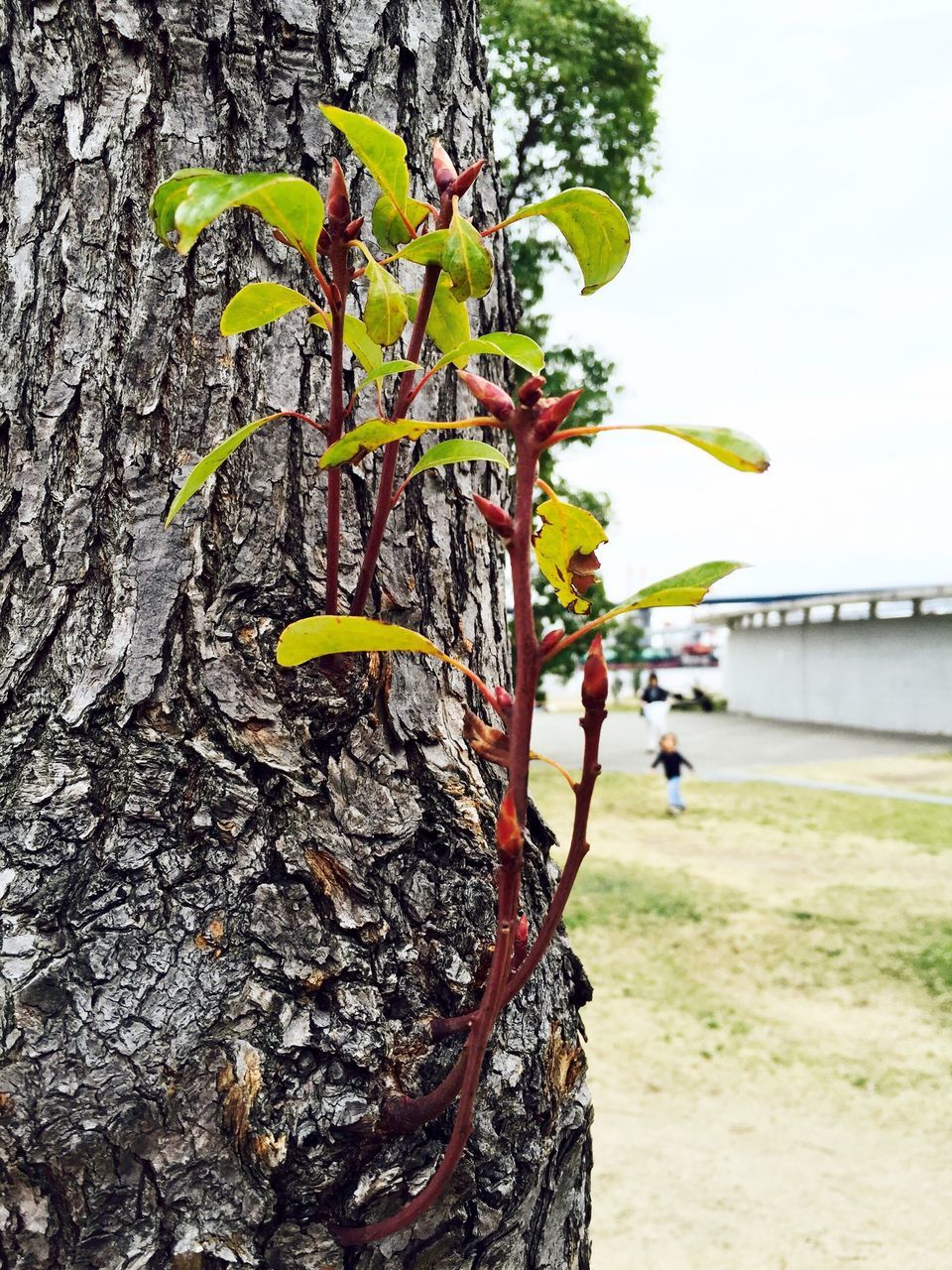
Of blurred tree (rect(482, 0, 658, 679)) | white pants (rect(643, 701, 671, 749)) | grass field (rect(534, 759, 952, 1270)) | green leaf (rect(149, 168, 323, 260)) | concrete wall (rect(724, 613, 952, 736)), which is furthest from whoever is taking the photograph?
concrete wall (rect(724, 613, 952, 736))

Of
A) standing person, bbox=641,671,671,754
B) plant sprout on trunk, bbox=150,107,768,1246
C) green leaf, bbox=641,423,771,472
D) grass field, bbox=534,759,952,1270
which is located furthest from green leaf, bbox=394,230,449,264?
standing person, bbox=641,671,671,754

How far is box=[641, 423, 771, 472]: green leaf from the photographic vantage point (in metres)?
0.58

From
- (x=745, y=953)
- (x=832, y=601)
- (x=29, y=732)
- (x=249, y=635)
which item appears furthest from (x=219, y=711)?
(x=832, y=601)

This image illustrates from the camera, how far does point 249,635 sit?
0.93 m

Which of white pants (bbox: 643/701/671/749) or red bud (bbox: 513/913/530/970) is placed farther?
white pants (bbox: 643/701/671/749)

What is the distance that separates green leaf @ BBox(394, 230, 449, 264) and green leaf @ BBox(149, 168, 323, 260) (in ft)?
0.21

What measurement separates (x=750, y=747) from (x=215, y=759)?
15255mm

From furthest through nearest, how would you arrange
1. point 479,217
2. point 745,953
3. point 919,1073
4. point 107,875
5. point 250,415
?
point 745,953, point 919,1073, point 479,217, point 250,415, point 107,875

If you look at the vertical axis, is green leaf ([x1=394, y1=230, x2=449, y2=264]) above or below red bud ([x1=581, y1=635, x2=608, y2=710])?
above

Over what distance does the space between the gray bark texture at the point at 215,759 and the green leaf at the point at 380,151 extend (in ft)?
0.98

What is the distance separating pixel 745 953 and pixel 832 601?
12.1 meters

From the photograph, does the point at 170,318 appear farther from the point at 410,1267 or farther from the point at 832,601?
the point at 832,601

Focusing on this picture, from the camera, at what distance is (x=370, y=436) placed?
2.35 feet

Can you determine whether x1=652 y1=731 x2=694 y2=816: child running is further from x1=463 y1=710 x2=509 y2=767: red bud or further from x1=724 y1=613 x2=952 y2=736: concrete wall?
x1=463 y1=710 x2=509 y2=767: red bud
